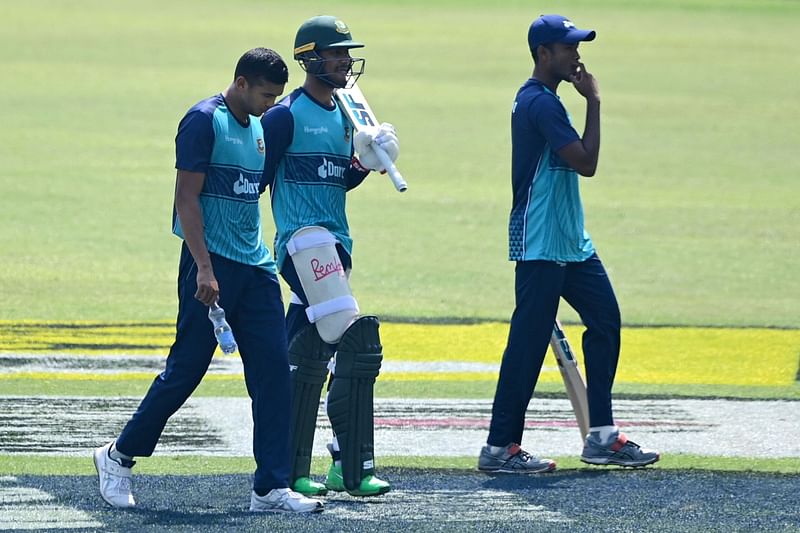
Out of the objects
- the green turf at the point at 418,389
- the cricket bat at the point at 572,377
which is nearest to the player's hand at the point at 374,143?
the cricket bat at the point at 572,377

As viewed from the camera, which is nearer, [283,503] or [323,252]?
[283,503]

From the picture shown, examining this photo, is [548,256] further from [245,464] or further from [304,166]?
[245,464]

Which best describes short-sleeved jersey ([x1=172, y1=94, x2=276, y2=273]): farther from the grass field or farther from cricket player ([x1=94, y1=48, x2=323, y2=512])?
the grass field

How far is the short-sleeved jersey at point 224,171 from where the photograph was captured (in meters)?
6.87

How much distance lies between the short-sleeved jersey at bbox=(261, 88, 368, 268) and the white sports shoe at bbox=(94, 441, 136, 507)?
1192mm

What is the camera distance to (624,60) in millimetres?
36094

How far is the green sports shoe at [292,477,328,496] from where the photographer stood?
7.48m

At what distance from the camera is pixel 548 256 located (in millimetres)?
8141

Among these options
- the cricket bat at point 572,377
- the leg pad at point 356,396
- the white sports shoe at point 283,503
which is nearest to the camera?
the white sports shoe at point 283,503

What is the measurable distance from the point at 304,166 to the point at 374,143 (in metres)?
0.33

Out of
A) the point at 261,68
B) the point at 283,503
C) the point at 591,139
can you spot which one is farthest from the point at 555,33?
the point at 283,503

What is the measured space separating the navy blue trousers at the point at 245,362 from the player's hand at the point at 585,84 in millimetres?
1992

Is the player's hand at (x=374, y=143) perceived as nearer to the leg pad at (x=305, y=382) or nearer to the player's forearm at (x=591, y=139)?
the leg pad at (x=305, y=382)

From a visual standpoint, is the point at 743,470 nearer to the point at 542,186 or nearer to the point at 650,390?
the point at 542,186
